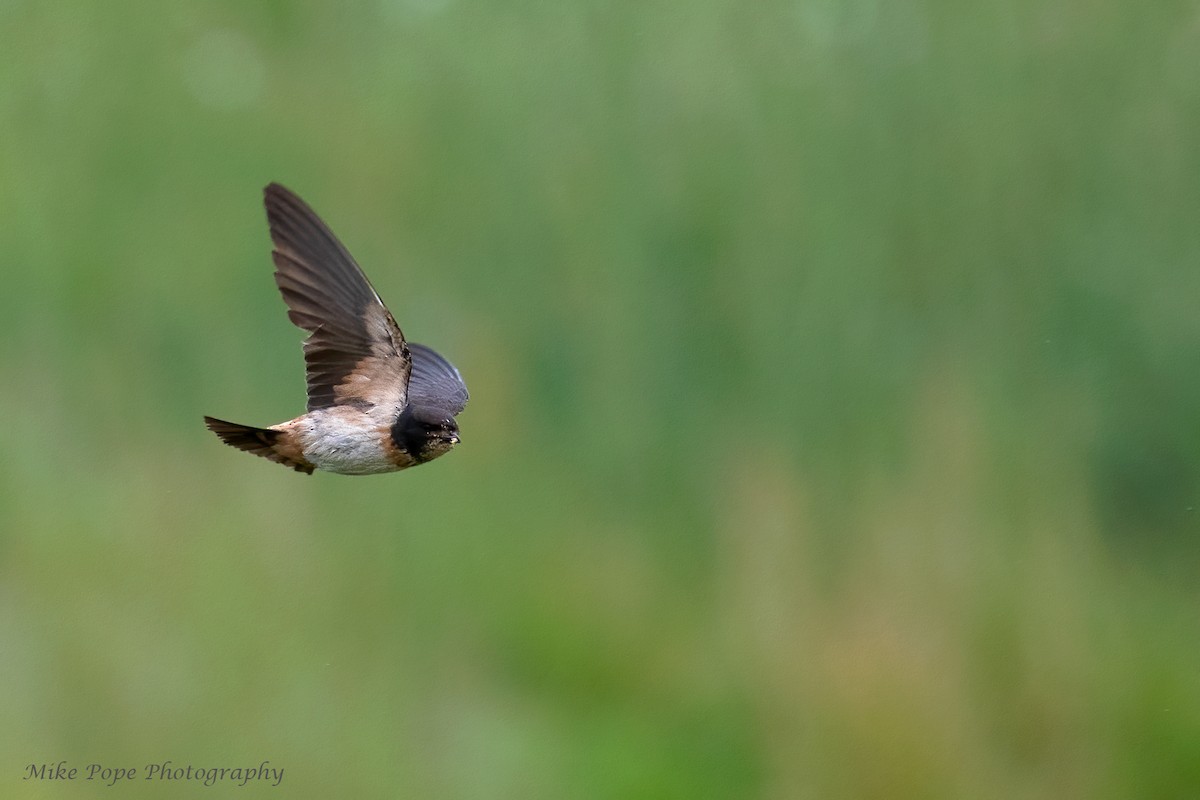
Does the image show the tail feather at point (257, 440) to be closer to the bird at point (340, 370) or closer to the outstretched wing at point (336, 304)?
the bird at point (340, 370)

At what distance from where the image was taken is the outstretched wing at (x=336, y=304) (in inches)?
68.3

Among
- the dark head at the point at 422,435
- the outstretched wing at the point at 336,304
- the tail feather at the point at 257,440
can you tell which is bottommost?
the tail feather at the point at 257,440

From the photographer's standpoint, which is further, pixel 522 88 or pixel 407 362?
pixel 522 88

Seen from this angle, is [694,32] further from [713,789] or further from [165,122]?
[713,789]

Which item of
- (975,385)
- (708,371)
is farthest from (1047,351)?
(708,371)

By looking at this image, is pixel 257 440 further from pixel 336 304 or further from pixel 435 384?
pixel 435 384

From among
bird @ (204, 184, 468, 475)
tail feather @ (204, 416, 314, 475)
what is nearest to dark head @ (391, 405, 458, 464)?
bird @ (204, 184, 468, 475)

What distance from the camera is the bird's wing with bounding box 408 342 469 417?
206 centimetres

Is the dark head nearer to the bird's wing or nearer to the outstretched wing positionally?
the outstretched wing

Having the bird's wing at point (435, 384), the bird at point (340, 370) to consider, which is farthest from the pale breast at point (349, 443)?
the bird's wing at point (435, 384)

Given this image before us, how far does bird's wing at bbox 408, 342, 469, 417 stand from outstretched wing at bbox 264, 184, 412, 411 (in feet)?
0.53

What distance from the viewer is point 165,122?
3355 mm

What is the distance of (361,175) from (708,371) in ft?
3.13

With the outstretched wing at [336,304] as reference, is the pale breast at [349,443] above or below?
below
